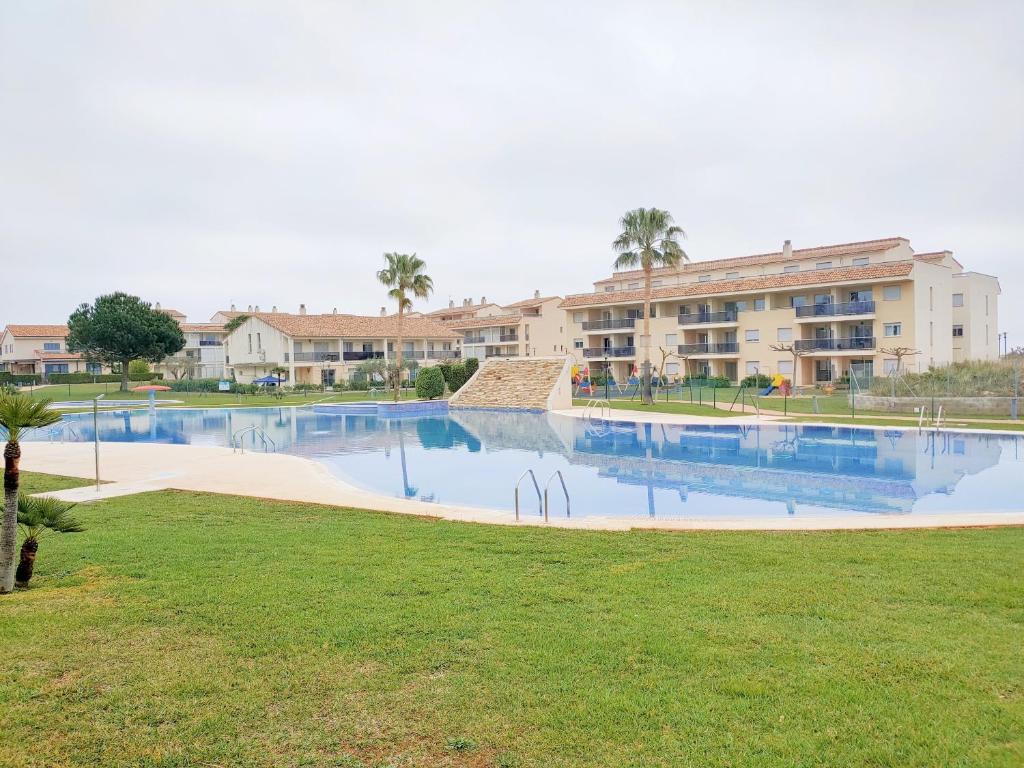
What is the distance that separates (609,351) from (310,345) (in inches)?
985

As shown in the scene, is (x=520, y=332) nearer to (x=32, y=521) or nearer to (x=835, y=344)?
(x=835, y=344)

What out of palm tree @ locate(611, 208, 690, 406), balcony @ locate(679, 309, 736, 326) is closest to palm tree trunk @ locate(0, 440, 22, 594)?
palm tree @ locate(611, 208, 690, 406)

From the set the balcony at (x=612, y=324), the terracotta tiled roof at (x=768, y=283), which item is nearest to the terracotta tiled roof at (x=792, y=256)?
the terracotta tiled roof at (x=768, y=283)

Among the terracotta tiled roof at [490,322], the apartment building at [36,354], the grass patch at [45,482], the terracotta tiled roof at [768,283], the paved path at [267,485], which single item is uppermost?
the terracotta tiled roof at [768,283]

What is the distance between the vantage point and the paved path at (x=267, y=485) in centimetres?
1008

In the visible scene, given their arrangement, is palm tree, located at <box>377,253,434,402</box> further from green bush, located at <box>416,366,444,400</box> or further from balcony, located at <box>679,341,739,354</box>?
balcony, located at <box>679,341,739,354</box>

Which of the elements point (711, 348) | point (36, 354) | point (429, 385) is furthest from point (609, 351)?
point (36, 354)

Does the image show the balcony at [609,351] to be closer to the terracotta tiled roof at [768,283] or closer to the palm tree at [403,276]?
the terracotta tiled roof at [768,283]

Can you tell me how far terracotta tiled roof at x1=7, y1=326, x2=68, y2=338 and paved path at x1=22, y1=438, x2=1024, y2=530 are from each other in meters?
65.4

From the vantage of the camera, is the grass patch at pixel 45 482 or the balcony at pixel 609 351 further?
the balcony at pixel 609 351

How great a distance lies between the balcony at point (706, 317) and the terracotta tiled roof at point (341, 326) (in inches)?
898

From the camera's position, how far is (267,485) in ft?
45.7

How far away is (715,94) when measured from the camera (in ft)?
74.2

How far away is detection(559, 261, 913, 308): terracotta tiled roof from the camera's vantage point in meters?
42.2
